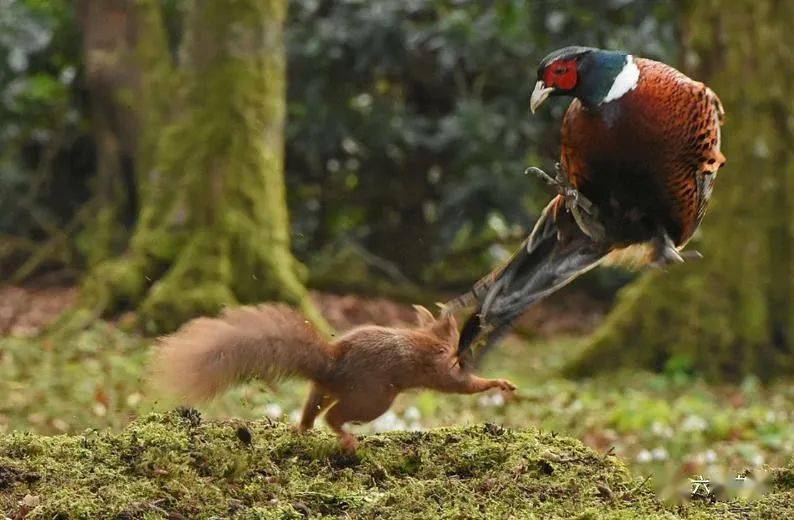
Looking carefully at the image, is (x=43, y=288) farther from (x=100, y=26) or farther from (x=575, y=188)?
(x=575, y=188)

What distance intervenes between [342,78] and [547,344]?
3.31 m

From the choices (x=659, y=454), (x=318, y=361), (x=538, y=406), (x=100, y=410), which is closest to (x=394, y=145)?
(x=538, y=406)

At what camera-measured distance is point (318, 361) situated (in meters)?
3.84

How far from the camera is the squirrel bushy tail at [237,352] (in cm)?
356

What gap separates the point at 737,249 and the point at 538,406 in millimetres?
2336

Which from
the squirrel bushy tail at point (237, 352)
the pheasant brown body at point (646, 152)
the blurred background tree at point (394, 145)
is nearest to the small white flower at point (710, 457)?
the pheasant brown body at point (646, 152)

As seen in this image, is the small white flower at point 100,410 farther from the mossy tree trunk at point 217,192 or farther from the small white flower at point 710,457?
the small white flower at point 710,457

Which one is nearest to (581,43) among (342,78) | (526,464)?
(342,78)

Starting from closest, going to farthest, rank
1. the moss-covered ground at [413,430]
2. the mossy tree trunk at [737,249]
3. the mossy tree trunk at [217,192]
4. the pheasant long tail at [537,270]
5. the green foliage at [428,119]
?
the moss-covered ground at [413,430] → the pheasant long tail at [537,270] → the mossy tree trunk at [217,192] → the mossy tree trunk at [737,249] → the green foliage at [428,119]

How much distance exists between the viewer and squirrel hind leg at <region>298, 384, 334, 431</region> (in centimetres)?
397

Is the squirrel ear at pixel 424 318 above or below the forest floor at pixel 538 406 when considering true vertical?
above

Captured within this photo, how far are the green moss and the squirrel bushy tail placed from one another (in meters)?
0.22

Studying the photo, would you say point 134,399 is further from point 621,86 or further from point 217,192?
point 621,86

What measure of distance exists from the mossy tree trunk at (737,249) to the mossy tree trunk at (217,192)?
2.26m
